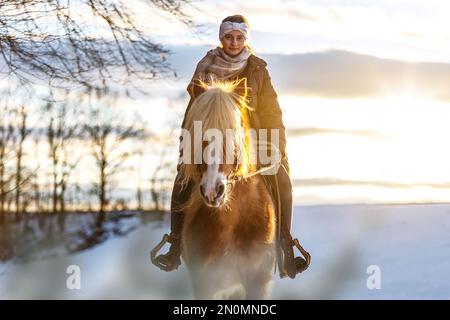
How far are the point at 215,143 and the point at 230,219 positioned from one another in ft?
3.21

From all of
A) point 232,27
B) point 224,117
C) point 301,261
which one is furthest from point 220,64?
point 301,261

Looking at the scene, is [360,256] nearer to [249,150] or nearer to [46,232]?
[46,232]

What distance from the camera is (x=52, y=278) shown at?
18.5 m

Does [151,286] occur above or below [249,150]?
below

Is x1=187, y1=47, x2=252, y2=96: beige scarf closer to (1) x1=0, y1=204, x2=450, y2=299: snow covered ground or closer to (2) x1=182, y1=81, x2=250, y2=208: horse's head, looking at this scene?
(2) x1=182, y1=81, x2=250, y2=208: horse's head

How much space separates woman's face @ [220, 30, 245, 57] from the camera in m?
10.1

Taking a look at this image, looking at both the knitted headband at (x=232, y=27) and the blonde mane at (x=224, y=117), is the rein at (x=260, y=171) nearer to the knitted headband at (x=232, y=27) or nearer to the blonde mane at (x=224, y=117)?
the blonde mane at (x=224, y=117)

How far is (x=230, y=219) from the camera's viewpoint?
946 centimetres

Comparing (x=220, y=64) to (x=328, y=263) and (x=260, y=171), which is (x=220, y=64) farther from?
(x=328, y=263)

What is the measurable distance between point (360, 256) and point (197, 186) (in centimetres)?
1078

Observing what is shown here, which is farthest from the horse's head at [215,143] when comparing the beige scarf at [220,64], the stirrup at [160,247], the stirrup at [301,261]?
the stirrup at [301,261]

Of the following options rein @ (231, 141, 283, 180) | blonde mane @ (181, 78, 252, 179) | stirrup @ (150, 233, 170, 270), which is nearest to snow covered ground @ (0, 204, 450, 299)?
stirrup @ (150, 233, 170, 270)
